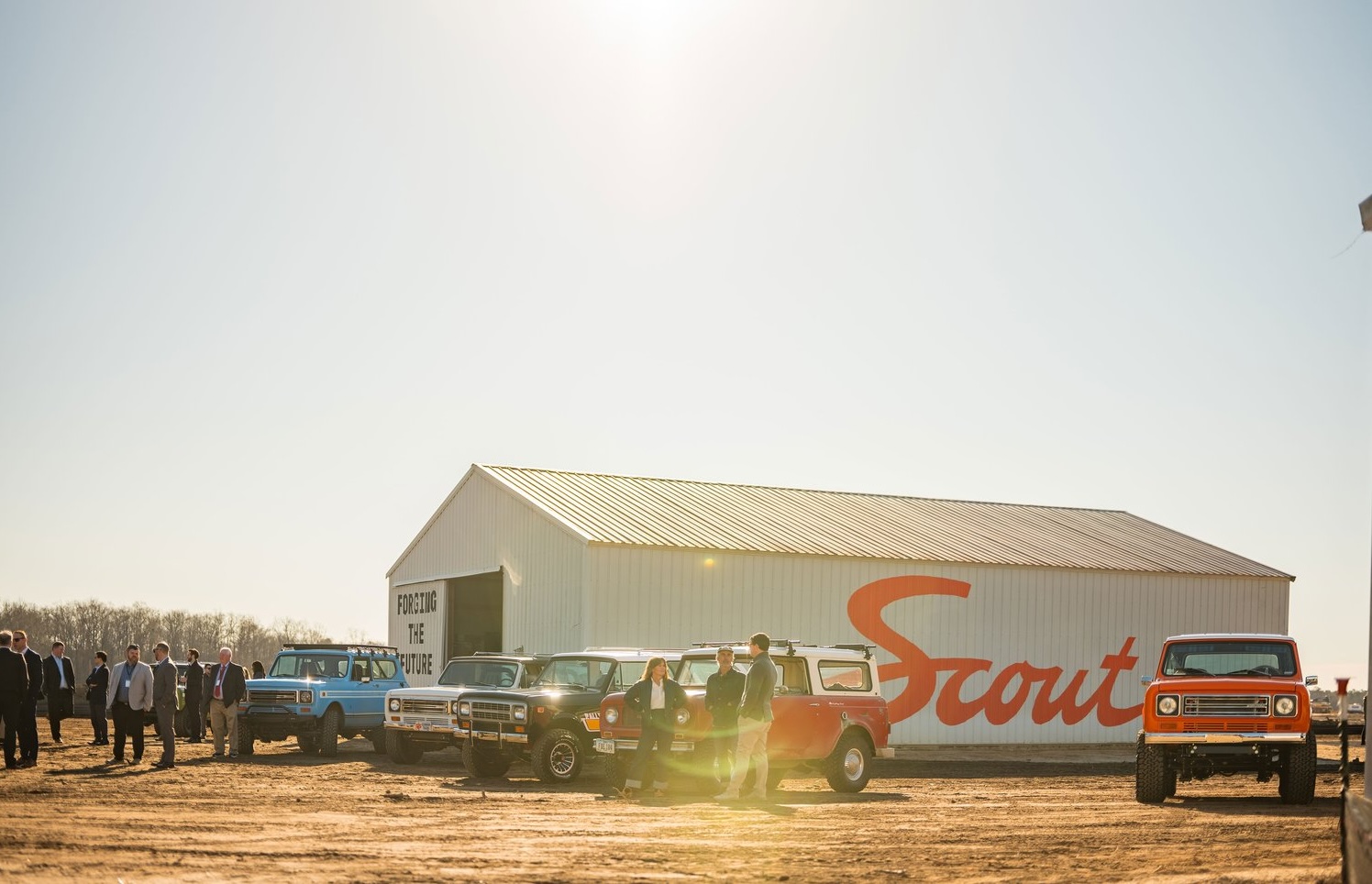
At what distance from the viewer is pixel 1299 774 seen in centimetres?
1552

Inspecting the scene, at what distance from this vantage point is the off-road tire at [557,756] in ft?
59.1

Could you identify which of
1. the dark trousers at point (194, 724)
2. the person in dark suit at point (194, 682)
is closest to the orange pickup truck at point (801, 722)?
the person in dark suit at point (194, 682)

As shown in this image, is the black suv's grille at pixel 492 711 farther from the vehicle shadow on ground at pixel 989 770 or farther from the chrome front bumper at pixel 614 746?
the vehicle shadow on ground at pixel 989 770

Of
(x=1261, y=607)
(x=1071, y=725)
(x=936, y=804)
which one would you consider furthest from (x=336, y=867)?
(x=1261, y=607)

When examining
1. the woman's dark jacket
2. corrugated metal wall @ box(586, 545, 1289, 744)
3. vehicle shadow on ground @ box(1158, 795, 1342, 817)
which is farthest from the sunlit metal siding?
vehicle shadow on ground @ box(1158, 795, 1342, 817)

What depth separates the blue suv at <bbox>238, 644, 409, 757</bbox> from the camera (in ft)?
72.2

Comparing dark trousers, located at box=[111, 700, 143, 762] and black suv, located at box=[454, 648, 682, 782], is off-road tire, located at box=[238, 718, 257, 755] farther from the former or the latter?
black suv, located at box=[454, 648, 682, 782]

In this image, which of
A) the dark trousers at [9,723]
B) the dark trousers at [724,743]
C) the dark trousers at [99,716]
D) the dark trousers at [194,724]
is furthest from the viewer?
the dark trousers at [194,724]

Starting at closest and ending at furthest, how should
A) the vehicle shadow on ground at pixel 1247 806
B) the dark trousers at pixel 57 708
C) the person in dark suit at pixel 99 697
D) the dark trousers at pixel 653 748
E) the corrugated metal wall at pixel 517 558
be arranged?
1. the vehicle shadow on ground at pixel 1247 806
2. the dark trousers at pixel 653 748
3. the dark trousers at pixel 57 708
4. the person in dark suit at pixel 99 697
5. the corrugated metal wall at pixel 517 558

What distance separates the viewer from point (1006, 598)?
104ft

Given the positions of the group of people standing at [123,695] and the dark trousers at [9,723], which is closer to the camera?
the dark trousers at [9,723]

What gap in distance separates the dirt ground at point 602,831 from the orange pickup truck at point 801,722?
42cm

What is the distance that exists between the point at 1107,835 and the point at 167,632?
120 metres

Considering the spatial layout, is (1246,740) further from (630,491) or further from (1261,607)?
(1261,607)
